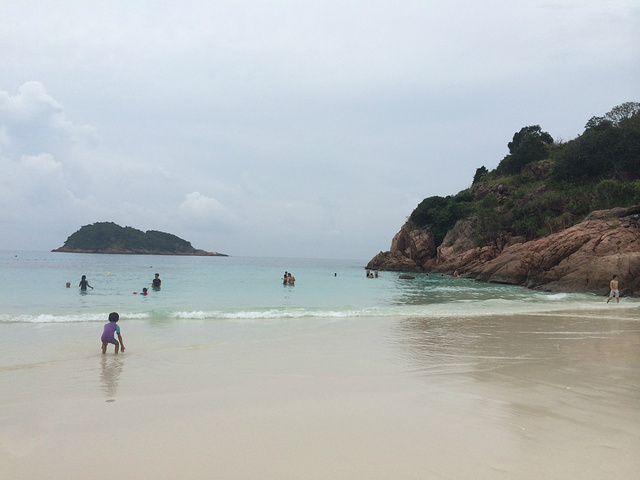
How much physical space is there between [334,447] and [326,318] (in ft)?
38.9

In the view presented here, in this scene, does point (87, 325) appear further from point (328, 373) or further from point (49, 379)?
point (328, 373)

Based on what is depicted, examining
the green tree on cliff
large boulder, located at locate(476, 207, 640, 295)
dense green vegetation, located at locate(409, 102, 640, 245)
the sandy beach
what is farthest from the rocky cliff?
the green tree on cliff

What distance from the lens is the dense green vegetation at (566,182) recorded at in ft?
144

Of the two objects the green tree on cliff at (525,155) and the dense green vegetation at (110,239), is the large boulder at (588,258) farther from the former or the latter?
the dense green vegetation at (110,239)

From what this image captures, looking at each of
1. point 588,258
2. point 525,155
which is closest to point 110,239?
point 525,155

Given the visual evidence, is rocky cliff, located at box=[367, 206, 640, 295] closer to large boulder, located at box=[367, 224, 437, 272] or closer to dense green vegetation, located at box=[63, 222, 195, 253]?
large boulder, located at box=[367, 224, 437, 272]

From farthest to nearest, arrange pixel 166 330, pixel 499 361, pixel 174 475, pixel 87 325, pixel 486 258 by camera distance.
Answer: pixel 486 258 → pixel 87 325 → pixel 166 330 → pixel 499 361 → pixel 174 475

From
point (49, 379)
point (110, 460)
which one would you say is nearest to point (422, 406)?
point (110, 460)

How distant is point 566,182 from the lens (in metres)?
50.9

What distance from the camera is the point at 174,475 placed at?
377 centimetres

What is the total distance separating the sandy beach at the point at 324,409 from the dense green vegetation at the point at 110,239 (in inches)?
6335

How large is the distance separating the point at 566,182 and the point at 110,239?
501 feet

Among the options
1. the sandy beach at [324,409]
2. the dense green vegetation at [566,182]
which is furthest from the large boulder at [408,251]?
the sandy beach at [324,409]

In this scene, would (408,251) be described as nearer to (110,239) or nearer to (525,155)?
(525,155)
